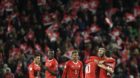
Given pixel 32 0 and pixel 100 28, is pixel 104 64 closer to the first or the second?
pixel 100 28

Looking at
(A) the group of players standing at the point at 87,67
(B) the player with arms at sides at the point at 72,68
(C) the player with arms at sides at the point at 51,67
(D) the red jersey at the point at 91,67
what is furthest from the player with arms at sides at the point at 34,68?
(D) the red jersey at the point at 91,67

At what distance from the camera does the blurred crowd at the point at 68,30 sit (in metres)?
18.8

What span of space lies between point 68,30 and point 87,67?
6772 millimetres

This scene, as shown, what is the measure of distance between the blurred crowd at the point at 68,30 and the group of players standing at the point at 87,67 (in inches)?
88.9

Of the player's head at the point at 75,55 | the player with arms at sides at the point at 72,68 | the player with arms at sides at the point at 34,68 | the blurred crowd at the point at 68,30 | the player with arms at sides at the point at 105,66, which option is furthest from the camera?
the blurred crowd at the point at 68,30

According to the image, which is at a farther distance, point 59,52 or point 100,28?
point 100,28

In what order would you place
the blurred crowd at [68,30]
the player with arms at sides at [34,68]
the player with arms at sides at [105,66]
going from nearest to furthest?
the player with arms at sides at [105,66]
the player with arms at sides at [34,68]
the blurred crowd at [68,30]

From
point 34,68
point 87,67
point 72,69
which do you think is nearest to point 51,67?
point 34,68

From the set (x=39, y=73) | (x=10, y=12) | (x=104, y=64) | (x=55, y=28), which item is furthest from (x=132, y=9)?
(x=104, y=64)

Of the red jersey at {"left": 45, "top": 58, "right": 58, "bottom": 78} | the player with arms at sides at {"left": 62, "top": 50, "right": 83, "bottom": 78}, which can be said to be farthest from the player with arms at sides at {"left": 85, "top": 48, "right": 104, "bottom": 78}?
the red jersey at {"left": 45, "top": 58, "right": 58, "bottom": 78}

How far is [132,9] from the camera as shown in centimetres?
2147

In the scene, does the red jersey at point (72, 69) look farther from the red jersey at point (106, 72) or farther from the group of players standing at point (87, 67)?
the red jersey at point (106, 72)

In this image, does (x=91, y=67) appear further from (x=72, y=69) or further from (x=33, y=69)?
(x=33, y=69)

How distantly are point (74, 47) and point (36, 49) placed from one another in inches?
47.2
